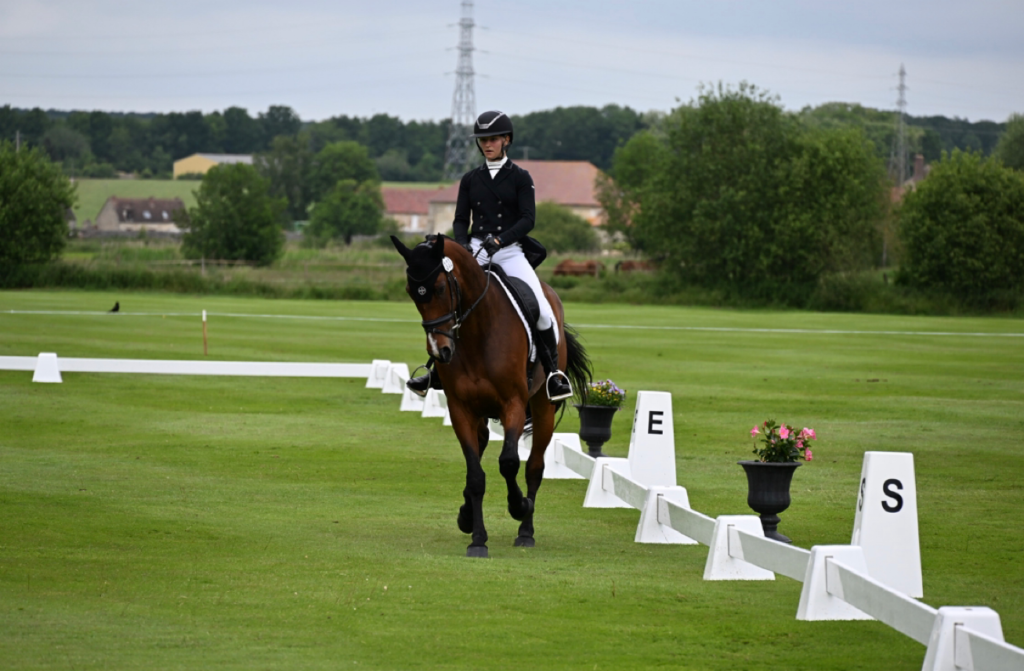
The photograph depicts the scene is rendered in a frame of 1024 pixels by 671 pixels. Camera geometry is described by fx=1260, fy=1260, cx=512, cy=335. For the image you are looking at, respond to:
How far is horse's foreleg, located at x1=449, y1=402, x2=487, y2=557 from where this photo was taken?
8.96 m

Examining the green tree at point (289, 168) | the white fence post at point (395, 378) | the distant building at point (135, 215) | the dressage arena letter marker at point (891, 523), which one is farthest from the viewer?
the green tree at point (289, 168)

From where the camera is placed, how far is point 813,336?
37844 millimetres

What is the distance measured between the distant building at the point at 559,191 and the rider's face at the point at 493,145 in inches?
4647

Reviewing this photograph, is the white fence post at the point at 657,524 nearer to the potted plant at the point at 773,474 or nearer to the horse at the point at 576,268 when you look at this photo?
the potted plant at the point at 773,474

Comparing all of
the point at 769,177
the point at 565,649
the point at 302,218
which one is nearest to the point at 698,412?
the point at 565,649

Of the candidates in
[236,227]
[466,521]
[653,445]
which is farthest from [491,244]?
→ [236,227]

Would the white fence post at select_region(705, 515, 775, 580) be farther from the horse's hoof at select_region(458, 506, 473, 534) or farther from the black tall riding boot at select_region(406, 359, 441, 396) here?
the black tall riding boot at select_region(406, 359, 441, 396)

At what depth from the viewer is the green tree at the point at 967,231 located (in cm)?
5534

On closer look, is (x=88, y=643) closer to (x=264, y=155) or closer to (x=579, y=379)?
(x=579, y=379)

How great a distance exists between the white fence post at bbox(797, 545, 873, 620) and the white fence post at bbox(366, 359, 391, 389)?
15479 millimetres

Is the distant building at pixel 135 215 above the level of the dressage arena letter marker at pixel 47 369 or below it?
above

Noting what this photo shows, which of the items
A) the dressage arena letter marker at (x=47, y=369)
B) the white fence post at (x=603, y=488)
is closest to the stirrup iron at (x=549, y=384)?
the white fence post at (x=603, y=488)

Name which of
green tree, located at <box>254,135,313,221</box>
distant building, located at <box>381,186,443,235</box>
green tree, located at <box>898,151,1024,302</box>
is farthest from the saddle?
green tree, located at <box>254,135,313,221</box>

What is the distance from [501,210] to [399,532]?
265cm
